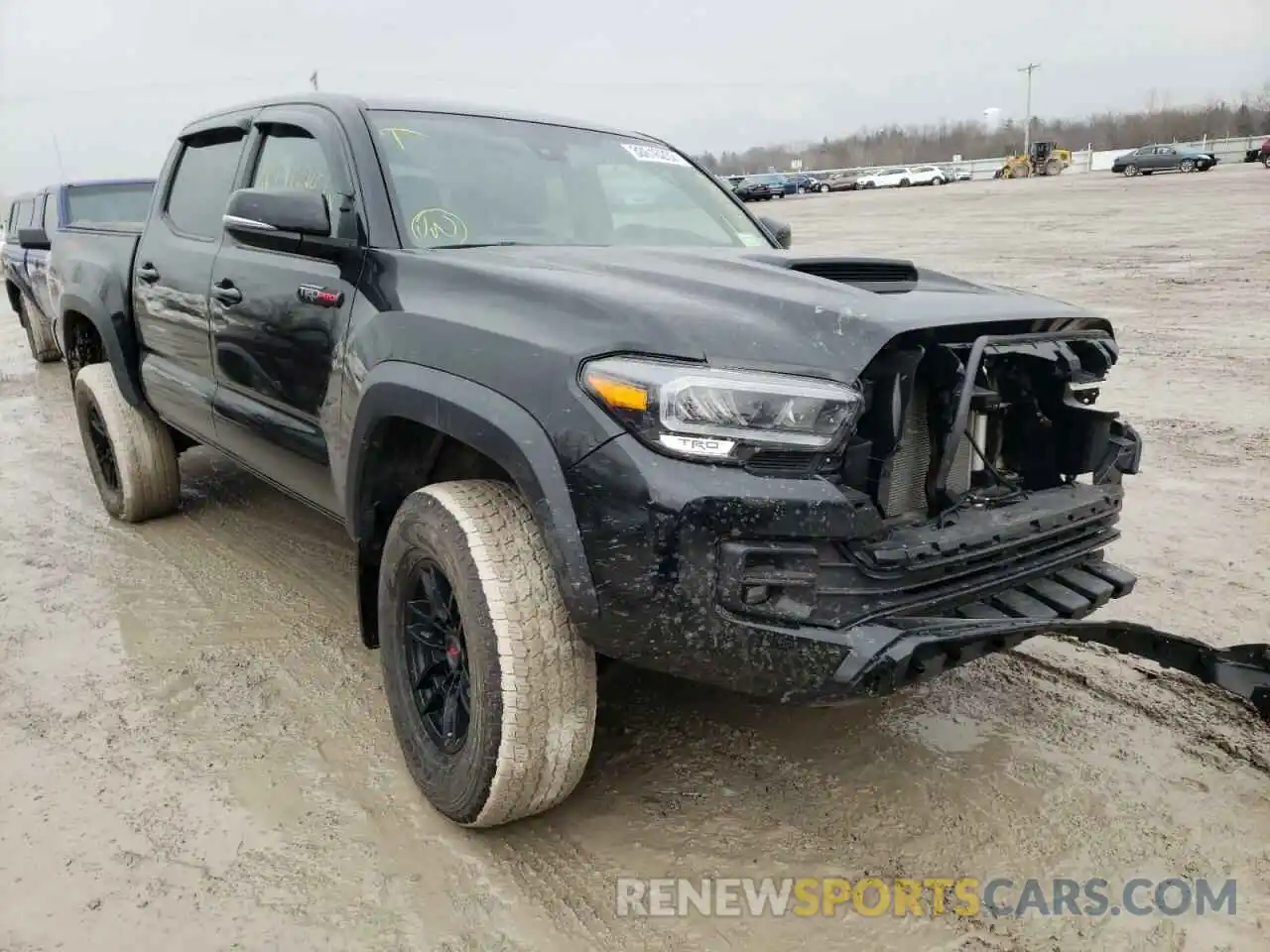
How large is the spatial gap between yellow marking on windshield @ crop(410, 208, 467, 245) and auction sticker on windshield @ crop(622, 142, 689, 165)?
104cm

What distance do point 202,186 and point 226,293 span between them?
3.00ft

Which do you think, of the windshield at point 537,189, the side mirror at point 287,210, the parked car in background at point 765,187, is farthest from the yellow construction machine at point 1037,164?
the side mirror at point 287,210

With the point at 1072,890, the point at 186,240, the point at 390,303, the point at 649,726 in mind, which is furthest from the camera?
the point at 186,240

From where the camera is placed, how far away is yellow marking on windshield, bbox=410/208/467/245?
2.90m

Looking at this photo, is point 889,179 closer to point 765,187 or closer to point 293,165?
point 765,187

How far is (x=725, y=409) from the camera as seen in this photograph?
204 cm

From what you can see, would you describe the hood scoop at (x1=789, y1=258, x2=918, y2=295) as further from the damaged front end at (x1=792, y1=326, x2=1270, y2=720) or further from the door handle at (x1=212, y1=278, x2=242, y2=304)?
the door handle at (x1=212, y1=278, x2=242, y2=304)

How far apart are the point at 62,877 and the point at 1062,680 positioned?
291 centimetres

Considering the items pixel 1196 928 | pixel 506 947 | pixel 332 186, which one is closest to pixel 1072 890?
pixel 1196 928

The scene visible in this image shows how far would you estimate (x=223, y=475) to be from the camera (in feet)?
19.5

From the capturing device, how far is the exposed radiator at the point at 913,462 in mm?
2303

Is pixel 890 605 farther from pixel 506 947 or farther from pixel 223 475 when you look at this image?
pixel 223 475

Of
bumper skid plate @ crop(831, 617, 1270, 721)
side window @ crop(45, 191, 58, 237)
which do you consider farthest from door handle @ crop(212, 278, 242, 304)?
side window @ crop(45, 191, 58, 237)

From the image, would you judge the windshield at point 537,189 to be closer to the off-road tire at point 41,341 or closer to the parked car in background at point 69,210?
the parked car in background at point 69,210
